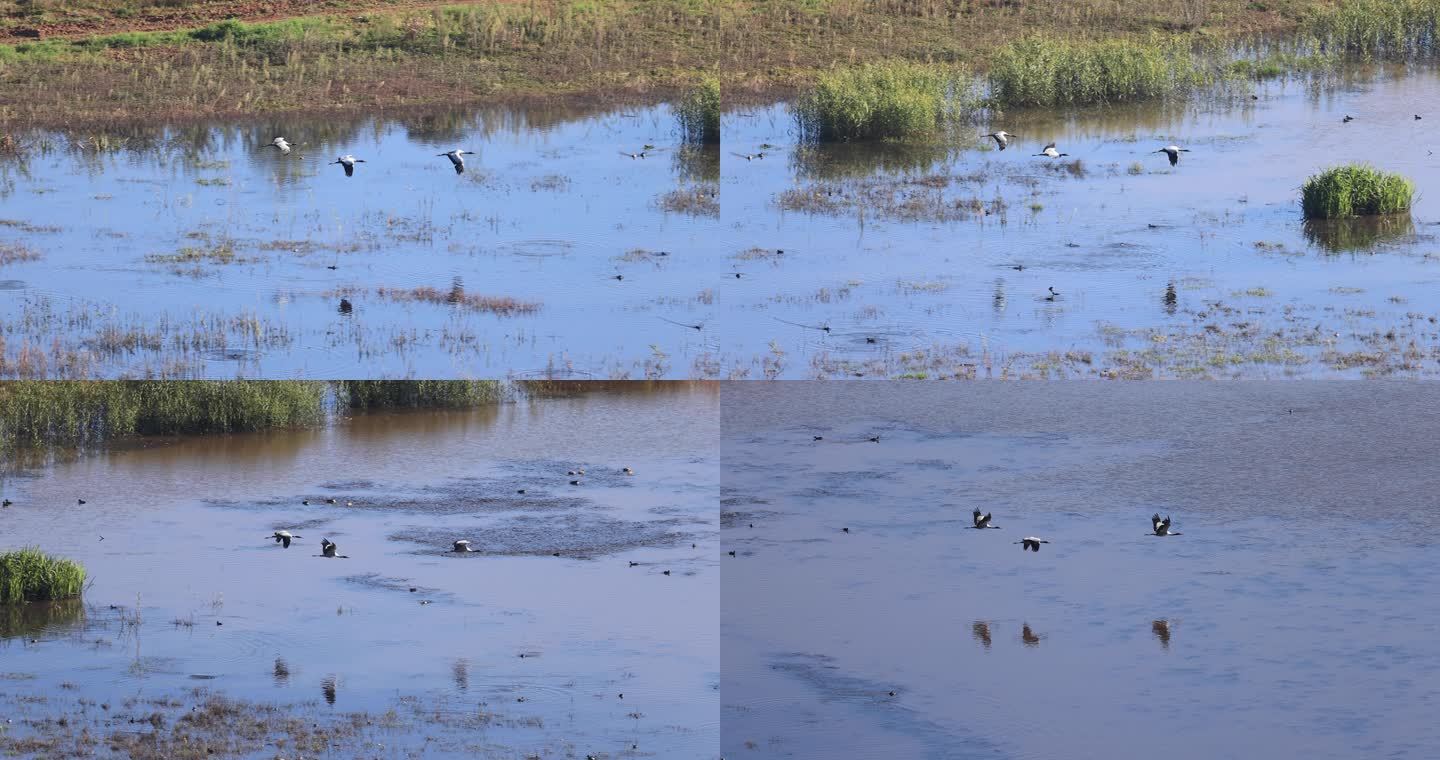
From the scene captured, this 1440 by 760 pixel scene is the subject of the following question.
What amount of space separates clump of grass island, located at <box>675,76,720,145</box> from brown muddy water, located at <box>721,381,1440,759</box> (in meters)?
8.24

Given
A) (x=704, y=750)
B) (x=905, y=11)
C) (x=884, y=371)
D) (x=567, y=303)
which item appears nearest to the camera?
(x=704, y=750)

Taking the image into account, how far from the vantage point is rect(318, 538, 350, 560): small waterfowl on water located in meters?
13.3

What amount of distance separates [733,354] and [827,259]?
2.66 meters

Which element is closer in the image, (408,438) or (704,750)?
(704,750)

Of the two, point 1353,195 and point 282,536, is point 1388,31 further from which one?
point 282,536

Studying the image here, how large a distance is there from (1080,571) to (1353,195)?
7761 millimetres

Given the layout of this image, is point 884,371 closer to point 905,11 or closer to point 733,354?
point 733,354

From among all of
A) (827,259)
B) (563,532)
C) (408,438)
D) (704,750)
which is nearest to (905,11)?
(827,259)

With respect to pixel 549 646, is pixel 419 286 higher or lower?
higher

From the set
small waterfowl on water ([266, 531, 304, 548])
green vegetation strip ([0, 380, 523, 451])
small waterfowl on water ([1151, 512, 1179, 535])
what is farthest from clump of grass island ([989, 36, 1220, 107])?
small waterfowl on water ([266, 531, 304, 548])

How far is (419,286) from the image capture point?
54.3 feet

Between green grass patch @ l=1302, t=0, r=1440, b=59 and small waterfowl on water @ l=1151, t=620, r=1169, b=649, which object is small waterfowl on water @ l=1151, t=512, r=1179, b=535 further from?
green grass patch @ l=1302, t=0, r=1440, b=59

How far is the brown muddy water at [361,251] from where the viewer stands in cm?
1502

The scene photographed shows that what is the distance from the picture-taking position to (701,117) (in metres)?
23.0
